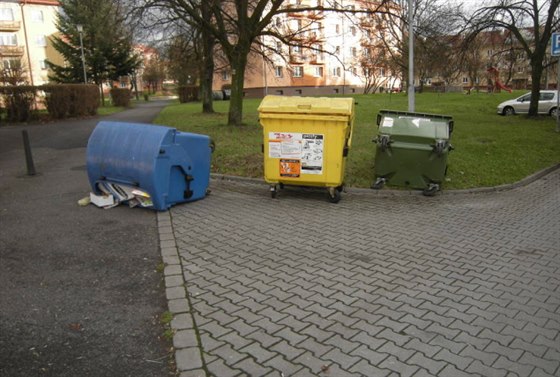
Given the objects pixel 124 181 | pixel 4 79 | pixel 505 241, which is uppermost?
pixel 4 79

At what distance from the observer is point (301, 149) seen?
7.34 metres

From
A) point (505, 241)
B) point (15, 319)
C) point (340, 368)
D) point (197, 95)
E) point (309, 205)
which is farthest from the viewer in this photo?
point (197, 95)

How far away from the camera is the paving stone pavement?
10.5ft

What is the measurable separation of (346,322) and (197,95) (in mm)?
43527

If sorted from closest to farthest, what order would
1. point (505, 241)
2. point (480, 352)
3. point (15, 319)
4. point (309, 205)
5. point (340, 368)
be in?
point (340, 368) → point (480, 352) → point (15, 319) → point (505, 241) → point (309, 205)

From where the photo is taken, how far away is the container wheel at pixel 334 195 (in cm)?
745

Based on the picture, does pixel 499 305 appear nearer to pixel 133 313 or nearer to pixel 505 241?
pixel 505 241

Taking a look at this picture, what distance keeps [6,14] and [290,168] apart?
62257 millimetres

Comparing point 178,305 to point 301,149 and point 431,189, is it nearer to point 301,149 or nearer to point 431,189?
point 301,149

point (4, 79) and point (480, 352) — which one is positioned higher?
point (4, 79)

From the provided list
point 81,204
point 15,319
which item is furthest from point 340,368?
point 81,204

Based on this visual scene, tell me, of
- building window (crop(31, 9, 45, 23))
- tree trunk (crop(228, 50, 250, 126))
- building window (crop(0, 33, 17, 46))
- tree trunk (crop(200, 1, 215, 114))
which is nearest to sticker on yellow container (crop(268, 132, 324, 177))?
tree trunk (crop(228, 50, 250, 126))

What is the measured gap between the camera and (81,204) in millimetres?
7035

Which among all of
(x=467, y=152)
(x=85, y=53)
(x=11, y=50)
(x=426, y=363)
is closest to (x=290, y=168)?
(x=426, y=363)
